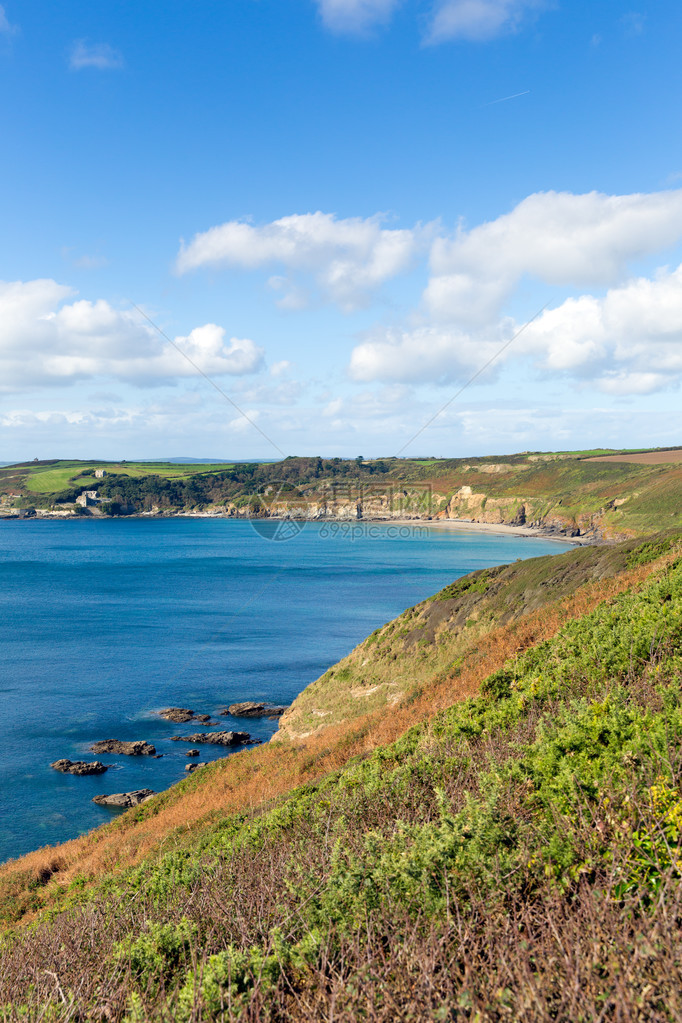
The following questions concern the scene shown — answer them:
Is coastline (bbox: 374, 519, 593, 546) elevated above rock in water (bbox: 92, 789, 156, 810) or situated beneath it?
elevated above

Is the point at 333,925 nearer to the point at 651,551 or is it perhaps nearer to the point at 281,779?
the point at 281,779

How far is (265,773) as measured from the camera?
59.6ft

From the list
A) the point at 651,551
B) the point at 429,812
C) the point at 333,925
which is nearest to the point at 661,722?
the point at 429,812

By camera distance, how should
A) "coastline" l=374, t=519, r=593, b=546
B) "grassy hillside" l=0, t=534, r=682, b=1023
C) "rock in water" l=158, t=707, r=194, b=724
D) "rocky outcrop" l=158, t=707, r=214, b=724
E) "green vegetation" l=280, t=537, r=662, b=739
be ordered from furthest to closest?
"coastline" l=374, t=519, r=593, b=546
"rock in water" l=158, t=707, r=194, b=724
"rocky outcrop" l=158, t=707, r=214, b=724
"green vegetation" l=280, t=537, r=662, b=739
"grassy hillside" l=0, t=534, r=682, b=1023

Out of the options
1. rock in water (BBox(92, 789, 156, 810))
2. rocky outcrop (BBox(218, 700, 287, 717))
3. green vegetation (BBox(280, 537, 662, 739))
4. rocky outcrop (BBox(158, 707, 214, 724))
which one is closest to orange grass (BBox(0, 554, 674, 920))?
green vegetation (BBox(280, 537, 662, 739))

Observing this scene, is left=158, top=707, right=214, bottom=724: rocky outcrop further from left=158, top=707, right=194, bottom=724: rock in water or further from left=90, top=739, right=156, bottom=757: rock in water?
left=90, top=739, right=156, bottom=757: rock in water

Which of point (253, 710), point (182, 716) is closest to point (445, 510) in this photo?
point (253, 710)

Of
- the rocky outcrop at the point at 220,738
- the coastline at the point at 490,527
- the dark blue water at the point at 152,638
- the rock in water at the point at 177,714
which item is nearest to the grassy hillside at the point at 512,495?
the coastline at the point at 490,527

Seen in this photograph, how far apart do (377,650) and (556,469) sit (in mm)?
170180

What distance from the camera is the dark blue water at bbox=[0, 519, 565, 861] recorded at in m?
32.3

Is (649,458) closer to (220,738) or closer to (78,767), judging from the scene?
(220,738)

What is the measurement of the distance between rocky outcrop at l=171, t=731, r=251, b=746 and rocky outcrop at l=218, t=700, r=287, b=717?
312 centimetres

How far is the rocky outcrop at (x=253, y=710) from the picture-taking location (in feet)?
131

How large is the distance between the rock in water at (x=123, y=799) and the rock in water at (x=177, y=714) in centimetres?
966
